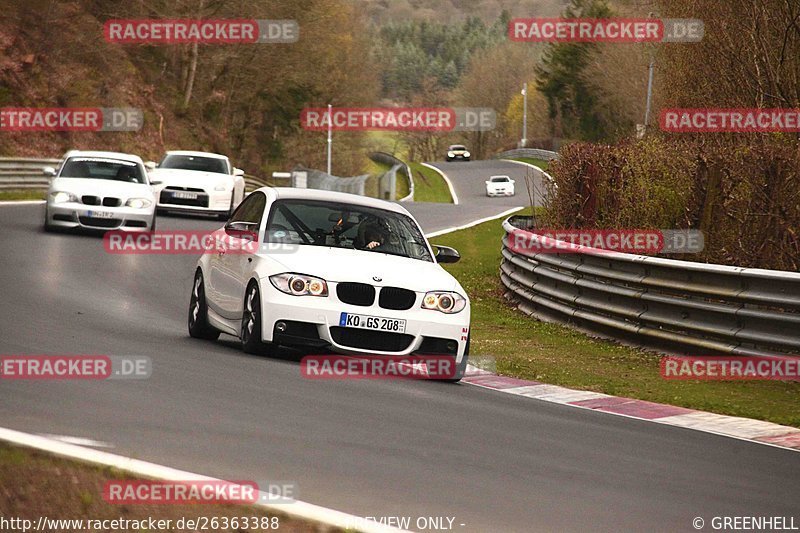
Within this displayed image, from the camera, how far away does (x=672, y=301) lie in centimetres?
1477

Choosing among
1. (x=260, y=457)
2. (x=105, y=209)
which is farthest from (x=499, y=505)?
(x=105, y=209)

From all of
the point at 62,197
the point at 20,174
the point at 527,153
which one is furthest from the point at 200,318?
the point at 527,153

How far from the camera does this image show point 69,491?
19.3 ft

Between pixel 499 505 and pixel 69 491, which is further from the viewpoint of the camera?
pixel 499 505

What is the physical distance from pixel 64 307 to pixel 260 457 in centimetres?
832

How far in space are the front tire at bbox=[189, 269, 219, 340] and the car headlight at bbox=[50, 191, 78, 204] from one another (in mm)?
11616

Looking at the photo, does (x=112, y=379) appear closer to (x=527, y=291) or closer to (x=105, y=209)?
(x=527, y=291)

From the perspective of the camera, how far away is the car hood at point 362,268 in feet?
37.9

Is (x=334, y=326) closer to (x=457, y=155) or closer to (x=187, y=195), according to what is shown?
(x=187, y=195)
